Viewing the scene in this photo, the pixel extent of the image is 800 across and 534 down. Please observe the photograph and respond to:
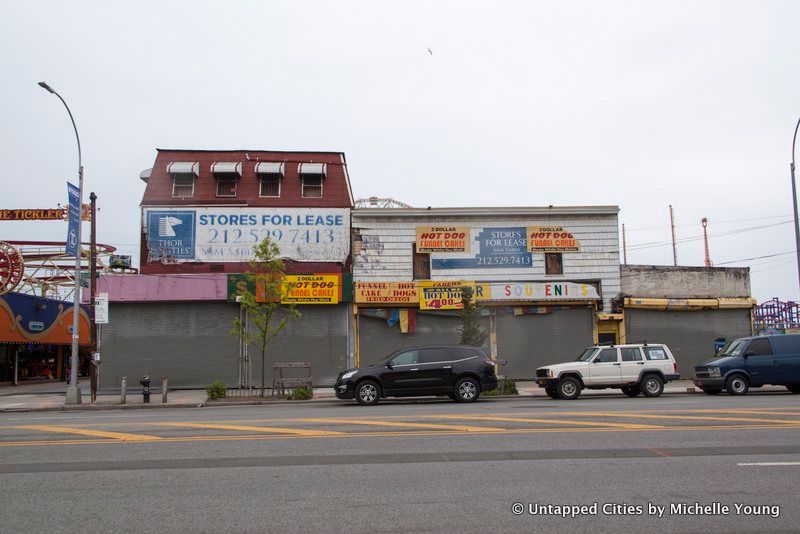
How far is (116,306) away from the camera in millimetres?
25234

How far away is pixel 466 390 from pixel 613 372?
A: 4.96 meters

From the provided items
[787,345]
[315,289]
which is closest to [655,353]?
[787,345]

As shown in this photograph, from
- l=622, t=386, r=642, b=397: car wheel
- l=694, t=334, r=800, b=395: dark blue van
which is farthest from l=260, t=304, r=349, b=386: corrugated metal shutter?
l=694, t=334, r=800, b=395: dark blue van

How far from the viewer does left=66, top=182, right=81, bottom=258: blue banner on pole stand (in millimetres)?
20141

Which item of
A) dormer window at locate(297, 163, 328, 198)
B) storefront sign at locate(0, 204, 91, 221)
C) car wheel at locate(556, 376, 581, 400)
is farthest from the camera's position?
storefront sign at locate(0, 204, 91, 221)

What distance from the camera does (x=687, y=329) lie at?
1065 inches

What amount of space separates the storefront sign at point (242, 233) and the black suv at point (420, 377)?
9.23 metres

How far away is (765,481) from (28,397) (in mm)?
25865

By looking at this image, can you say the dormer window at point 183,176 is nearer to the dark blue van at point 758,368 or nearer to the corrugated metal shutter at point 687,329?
the corrugated metal shutter at point 687,329

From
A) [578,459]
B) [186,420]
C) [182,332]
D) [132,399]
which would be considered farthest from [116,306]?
[578,459]

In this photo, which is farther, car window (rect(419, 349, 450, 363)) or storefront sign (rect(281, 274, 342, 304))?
storefront sign (rect(281, 274, 342, 304))

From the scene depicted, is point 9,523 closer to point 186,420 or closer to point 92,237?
point 186,420

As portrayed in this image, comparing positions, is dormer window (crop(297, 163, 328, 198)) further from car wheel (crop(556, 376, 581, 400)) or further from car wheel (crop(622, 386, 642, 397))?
car wheel (crop(622, 386, 642, 397))

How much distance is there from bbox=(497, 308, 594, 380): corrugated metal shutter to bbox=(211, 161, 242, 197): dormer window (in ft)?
41.6
